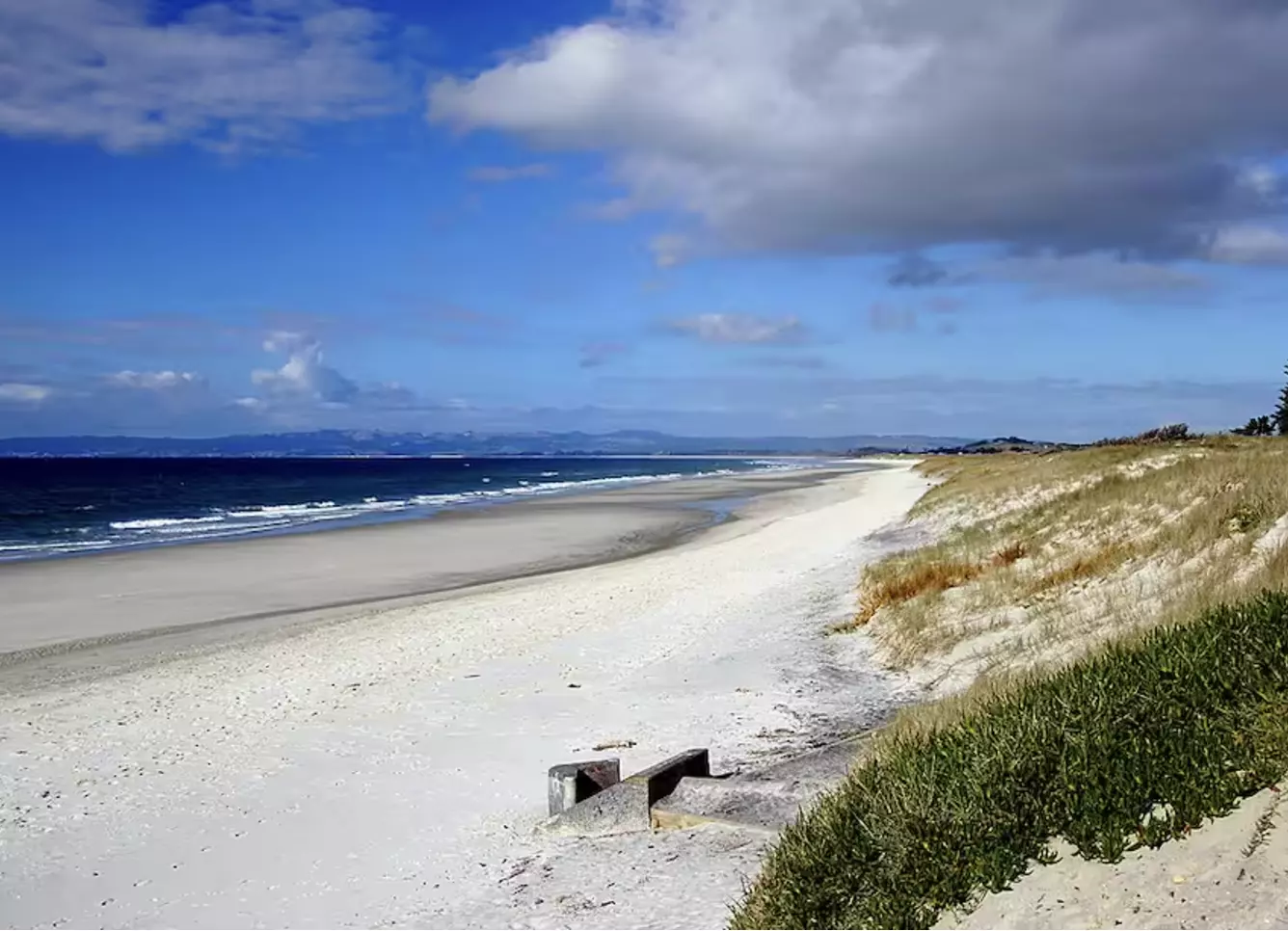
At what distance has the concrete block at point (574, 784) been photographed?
279 inches

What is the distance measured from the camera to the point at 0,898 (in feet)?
21.3

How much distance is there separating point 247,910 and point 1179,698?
5.08 m

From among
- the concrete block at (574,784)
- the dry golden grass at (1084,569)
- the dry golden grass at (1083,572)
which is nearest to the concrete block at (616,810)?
the concrete block at (574,784)

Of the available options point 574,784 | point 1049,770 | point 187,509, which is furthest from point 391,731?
point 187,509

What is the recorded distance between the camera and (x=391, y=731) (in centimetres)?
994

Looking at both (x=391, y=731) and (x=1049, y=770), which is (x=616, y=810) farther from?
(x=391, y=731)

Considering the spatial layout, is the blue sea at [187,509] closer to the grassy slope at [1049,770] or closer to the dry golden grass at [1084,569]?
the dry golden grass at [1084,569]

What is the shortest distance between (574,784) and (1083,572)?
849 centimetres

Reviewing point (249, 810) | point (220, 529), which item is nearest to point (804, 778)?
point (249, 810)

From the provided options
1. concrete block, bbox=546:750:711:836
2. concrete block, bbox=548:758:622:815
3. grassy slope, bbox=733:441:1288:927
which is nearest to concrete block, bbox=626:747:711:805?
concrete block, bbox=546:750:711:836

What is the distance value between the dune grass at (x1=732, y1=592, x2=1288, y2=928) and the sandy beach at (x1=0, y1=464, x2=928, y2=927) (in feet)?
2.83

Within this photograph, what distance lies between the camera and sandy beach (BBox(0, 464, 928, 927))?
6223 mm

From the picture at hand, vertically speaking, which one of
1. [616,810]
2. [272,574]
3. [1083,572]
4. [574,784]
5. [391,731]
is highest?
[1083,572]

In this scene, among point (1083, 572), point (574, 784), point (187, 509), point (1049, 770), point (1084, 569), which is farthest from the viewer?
point (187, 509)
